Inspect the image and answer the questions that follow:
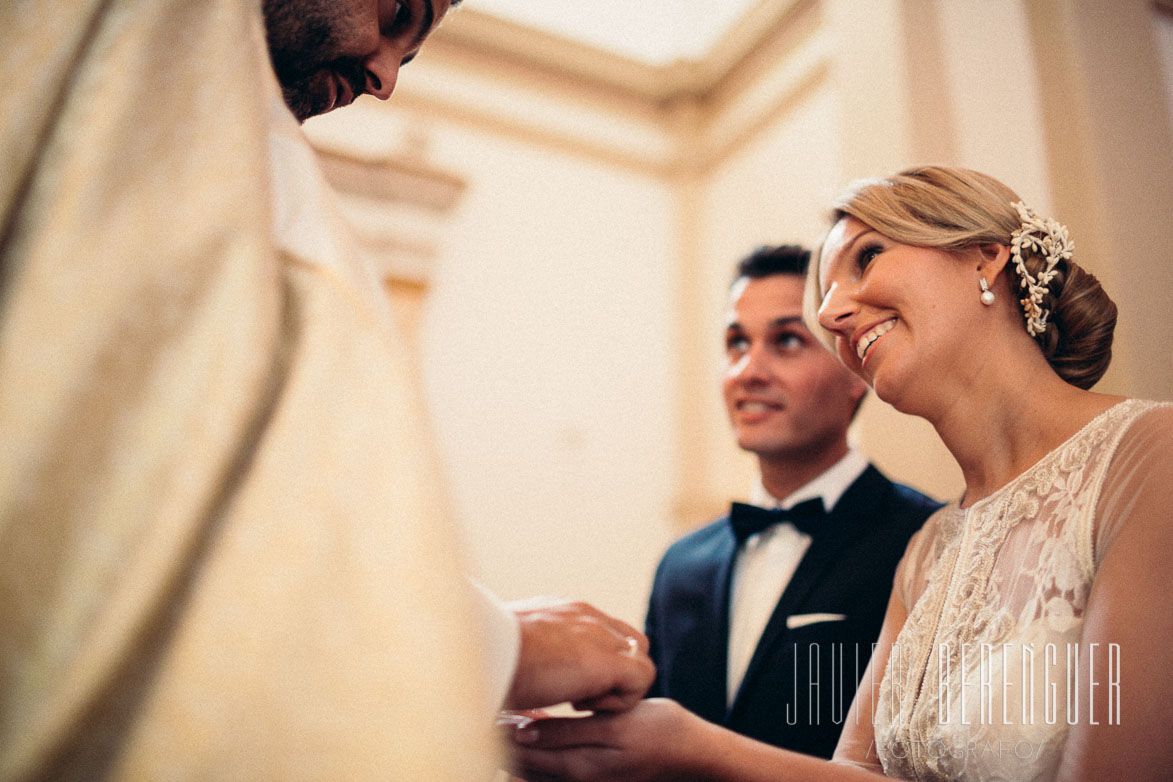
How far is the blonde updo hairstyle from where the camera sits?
1354 millimetres

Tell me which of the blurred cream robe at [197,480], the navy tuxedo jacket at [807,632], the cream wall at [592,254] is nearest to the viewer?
the blurred cream robe at [197,480]

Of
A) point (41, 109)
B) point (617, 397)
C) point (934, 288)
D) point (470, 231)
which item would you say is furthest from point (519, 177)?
point (41, 109)

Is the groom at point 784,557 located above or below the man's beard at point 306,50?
below

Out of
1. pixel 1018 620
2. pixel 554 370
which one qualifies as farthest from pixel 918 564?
pixel 554 370

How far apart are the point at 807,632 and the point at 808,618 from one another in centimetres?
3

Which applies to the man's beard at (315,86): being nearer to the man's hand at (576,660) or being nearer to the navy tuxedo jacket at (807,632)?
the man's hand at (576,660)

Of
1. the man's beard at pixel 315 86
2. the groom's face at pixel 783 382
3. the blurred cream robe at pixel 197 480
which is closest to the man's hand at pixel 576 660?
the blurred cream robe at pixel 197 480

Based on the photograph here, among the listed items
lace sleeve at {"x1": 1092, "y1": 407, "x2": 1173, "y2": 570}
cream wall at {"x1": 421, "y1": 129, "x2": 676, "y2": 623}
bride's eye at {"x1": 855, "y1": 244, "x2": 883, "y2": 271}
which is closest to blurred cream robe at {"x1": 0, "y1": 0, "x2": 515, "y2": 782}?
lace sleeve at {"x1": 1092, "y1": 407, "x2": 1173, "y2": 570}

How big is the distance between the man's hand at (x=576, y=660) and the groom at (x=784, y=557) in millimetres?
762

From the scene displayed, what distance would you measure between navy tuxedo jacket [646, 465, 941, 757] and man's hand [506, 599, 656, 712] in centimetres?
74

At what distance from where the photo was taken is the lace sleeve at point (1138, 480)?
1.01 metres

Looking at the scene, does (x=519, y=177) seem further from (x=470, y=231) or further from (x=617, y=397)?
(x=617, y=397)

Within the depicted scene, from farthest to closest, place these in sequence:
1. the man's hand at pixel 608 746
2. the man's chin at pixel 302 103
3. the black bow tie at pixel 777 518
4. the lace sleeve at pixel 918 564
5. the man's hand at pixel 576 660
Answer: the black bow tie at pixel 777 518 → the lace sleeve at pixel 918 564 → the man's chin at pixel 302 103 → the man's hand at pixel 608 746 → the man's hand at pixel 576 660

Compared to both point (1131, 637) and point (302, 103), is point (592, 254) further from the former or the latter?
point (1131, 637)
